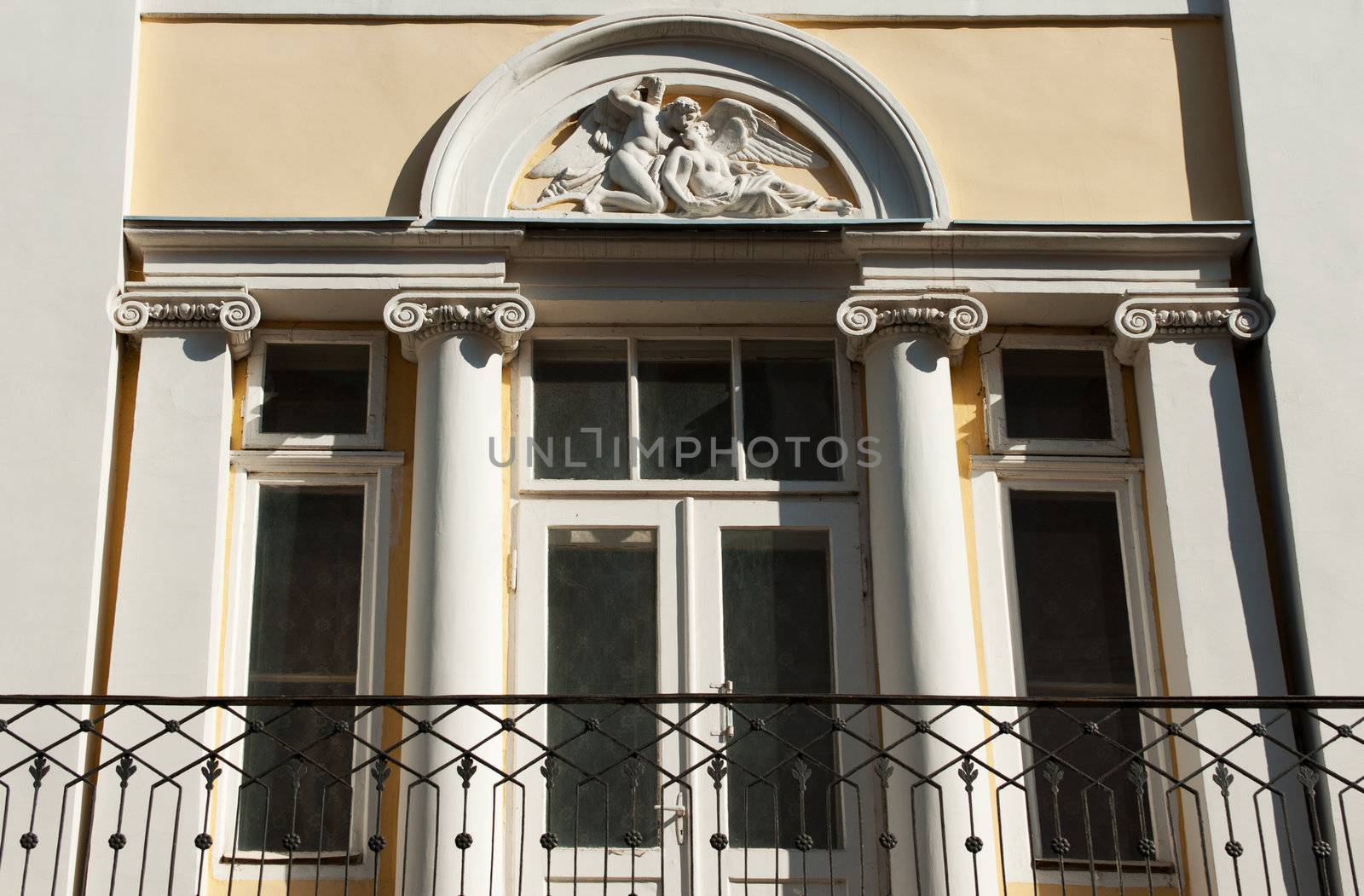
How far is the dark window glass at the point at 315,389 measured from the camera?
798 cm

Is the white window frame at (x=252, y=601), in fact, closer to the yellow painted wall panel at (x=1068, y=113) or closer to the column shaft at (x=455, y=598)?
the column shaft at (x=455, y=598)

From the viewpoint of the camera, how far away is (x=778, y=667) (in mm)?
7664

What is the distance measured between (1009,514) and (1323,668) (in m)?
1.45

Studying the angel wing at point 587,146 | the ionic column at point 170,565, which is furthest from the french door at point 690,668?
the angel wing at point 587,146

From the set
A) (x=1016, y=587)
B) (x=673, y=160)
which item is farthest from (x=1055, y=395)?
(x=673, y=160)

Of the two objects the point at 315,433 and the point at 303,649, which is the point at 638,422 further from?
the point at 303,649

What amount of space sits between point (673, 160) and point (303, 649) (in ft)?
9.00

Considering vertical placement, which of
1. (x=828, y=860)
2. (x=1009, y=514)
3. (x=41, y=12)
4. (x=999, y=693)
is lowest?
(x=828, y=860)

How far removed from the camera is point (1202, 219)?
816cm

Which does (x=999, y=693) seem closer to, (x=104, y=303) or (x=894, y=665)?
(x=894, y=665)

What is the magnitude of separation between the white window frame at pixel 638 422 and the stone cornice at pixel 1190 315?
1.25 m

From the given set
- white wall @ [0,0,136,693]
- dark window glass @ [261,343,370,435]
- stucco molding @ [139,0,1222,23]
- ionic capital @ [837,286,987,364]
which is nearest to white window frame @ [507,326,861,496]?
ionic capital @ [837,286,987,364]

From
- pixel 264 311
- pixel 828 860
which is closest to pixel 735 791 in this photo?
pixel 828 860

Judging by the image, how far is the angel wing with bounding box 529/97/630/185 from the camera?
326 inches
